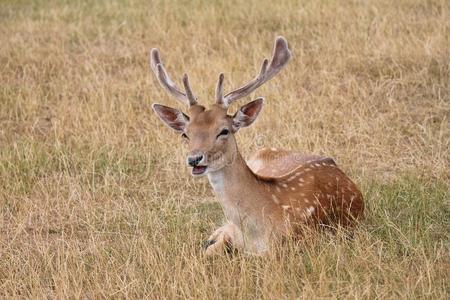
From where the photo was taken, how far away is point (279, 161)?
6.36 metres

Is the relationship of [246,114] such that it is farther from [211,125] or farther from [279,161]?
[279,161]

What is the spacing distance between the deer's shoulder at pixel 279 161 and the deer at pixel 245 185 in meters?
A: 0.31

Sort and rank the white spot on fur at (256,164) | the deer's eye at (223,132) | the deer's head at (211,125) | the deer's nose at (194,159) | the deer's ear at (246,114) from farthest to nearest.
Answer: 1. the white spot on fur at (256,164)
2. the deer's ear at (246,114)
3. the deer's eye at (223,132)
4. the deer's head at (211,125)
5. the deer's nose at (194,159)

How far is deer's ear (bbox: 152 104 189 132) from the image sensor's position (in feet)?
17.2

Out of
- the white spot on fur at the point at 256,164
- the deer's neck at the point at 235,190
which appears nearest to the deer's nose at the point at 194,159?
the deer's neck at the point at 235,190

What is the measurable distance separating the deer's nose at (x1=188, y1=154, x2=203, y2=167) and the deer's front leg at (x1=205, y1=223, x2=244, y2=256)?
0.53 metres

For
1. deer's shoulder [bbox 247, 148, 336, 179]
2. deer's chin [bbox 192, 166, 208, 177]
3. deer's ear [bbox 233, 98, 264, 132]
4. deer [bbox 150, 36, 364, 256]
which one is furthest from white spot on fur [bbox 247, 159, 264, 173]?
deer's chin [bbox 192, 166, 208, 177]

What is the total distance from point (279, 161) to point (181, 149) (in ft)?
4.38

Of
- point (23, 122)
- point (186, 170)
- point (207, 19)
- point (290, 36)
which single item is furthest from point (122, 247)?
point (207, 19)

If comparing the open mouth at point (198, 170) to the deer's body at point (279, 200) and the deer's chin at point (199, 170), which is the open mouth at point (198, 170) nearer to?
the deer's chin at point (199, 170)

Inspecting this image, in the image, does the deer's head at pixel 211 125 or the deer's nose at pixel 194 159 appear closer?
the deer's nose at pixel 194 159

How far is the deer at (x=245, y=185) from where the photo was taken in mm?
5082

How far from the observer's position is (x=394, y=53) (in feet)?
30.3

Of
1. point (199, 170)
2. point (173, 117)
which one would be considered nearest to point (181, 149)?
point (173, 117)
